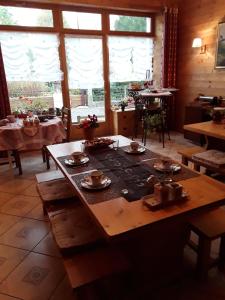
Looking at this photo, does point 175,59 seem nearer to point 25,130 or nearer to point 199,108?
point 199,108

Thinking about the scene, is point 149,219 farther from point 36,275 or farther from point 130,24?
point 130,24

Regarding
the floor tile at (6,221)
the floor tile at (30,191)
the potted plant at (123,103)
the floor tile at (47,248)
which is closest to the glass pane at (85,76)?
the potted plant at (123,103)

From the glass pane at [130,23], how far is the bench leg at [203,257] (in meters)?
4.64

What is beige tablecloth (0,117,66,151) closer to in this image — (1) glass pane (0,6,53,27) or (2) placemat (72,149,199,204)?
(2) placemat (72,149,199,204)

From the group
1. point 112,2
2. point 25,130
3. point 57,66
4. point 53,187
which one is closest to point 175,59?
point 112,2

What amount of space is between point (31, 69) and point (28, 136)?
186 cm

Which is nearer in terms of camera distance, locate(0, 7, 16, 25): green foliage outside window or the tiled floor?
the tiled floor

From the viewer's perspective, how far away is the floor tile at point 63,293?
1.57 meters

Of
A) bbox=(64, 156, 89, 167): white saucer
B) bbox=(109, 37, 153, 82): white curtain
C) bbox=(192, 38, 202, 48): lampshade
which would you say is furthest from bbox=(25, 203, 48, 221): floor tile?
bbox=(192, 38, 202, 48): lampshade

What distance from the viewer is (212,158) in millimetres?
2506

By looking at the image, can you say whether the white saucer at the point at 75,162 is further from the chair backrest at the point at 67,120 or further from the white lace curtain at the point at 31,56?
the white lace curtain at the point at 31,56

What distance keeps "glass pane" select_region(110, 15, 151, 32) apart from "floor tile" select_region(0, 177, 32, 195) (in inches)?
141

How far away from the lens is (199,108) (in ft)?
14.6

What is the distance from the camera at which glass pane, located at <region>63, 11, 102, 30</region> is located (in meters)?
4.62
